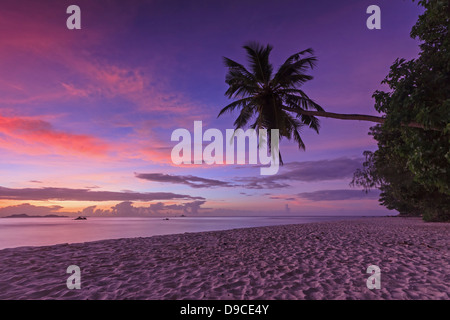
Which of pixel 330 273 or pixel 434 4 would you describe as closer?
pixel 330 273

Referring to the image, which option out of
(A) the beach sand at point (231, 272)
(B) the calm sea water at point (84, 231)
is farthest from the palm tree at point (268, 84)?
(B) the calm sea water at point (84, 231)

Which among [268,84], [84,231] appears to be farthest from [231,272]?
[84,231]

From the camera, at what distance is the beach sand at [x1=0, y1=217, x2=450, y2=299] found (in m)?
5.02

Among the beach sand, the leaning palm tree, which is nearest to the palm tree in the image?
the leaning palm tree

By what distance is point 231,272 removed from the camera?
6.46 m

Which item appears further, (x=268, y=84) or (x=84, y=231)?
(x=84, y=231)

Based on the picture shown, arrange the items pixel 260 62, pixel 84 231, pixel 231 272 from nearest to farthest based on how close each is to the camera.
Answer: pixel 231 272 → pixel 260 62 → pixel 84 231

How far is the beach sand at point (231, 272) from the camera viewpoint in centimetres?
502

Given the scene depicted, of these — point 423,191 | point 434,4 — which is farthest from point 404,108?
point 423,191

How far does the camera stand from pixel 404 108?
10.1 meters

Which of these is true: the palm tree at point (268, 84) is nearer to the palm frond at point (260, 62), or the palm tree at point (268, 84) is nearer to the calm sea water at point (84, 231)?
the palm frond at point (260, 62)

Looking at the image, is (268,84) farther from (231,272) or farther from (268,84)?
(231,272)
